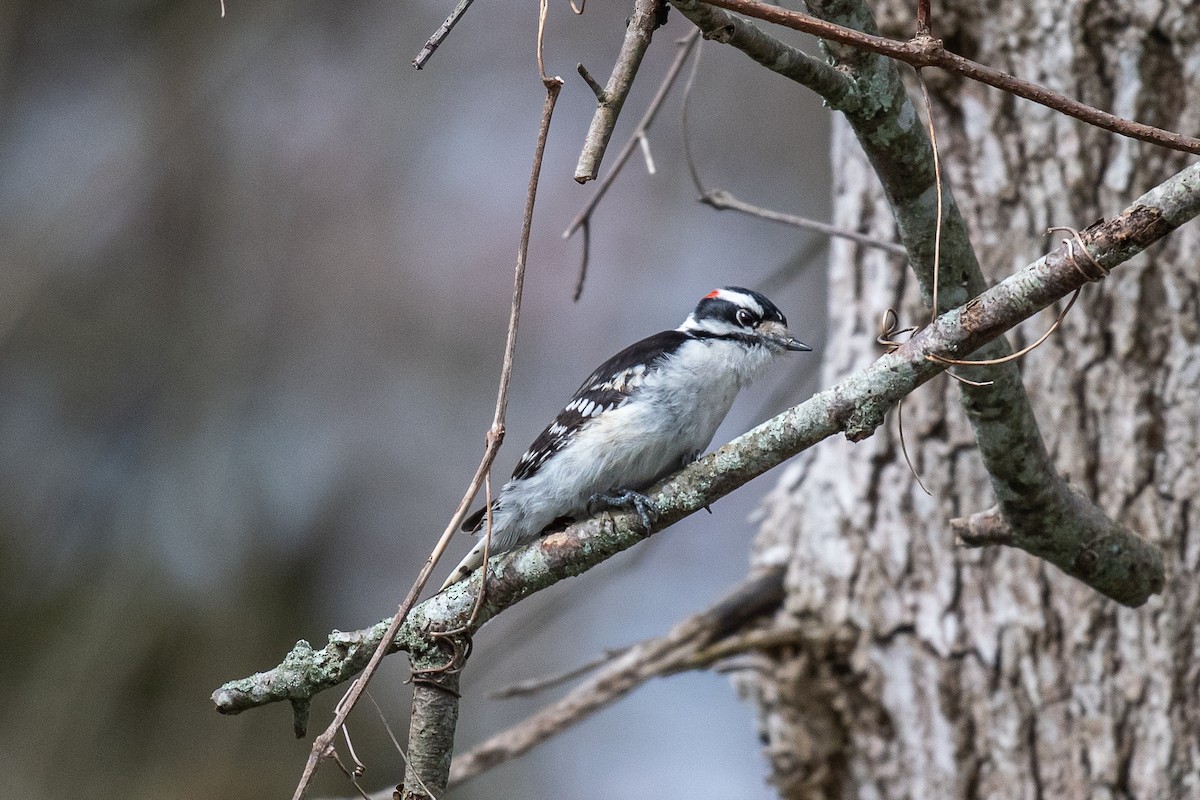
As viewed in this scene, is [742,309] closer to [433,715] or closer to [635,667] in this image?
[635,667]

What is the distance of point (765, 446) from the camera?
2.14 m

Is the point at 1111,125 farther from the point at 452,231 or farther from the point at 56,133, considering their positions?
the point at 56,133

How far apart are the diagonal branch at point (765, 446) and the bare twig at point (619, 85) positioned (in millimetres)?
689

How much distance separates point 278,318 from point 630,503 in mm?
5684

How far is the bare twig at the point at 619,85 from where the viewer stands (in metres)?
1.75

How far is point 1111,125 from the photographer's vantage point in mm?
1827

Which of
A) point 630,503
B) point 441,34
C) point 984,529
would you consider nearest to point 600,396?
point 630,503

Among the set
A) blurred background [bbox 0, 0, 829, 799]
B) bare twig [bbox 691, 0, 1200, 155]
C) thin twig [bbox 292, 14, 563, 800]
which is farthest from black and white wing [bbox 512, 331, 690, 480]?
blurred background [bbox 0, 0, 829, 799]

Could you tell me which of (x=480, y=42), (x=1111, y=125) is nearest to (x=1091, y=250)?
(x=1111, y=125)

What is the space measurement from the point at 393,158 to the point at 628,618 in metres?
3.81

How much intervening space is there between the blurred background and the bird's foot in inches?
163

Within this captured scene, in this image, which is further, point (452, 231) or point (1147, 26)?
point (452, 231)

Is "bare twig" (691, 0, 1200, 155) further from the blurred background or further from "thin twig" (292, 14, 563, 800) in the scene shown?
the blurred background

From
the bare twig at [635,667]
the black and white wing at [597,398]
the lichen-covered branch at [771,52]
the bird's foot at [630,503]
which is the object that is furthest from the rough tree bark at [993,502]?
the lichen-covered branch at [771,52]
